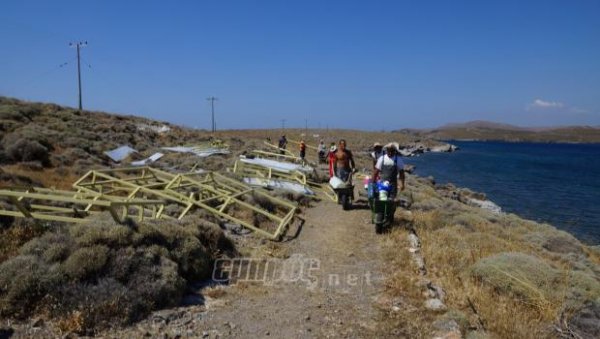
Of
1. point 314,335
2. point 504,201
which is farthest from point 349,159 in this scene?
point 504,201

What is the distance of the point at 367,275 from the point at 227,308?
271 centimetres

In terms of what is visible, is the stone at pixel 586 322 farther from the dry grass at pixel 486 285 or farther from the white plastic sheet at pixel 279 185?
the white plastic sheet at pixel 279 185

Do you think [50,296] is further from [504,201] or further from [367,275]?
[504,201]

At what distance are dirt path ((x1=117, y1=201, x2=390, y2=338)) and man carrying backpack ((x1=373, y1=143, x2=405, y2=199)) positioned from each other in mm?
1617

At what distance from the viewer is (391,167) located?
10.6m

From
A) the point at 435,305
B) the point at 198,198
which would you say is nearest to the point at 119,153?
the point at 198,198

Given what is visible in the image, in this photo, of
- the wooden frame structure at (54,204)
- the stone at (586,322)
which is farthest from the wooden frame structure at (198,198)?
the stone at (586,322)

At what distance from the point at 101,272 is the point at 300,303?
2926mm

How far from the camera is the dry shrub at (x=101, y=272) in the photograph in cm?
546

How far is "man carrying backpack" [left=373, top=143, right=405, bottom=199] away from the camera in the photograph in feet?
34.7

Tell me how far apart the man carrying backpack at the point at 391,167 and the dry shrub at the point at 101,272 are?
15.8 ft

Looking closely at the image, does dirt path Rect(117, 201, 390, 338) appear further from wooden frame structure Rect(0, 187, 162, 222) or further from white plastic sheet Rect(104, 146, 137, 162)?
white plastic sheet Rect(104, 146, 137, 162)

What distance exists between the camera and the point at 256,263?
8422 millimetres

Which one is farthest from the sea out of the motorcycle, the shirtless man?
the motorcycle
